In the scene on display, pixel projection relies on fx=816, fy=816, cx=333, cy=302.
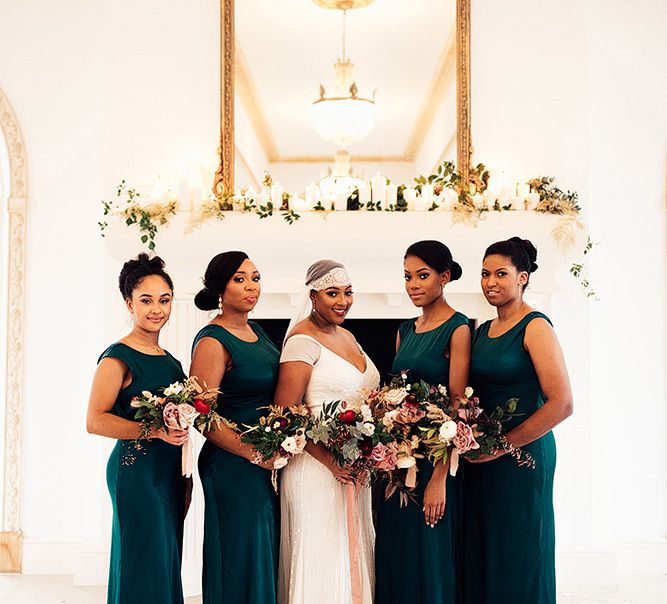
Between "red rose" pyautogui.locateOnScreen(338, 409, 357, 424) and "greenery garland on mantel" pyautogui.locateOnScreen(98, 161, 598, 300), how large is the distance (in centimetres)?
178

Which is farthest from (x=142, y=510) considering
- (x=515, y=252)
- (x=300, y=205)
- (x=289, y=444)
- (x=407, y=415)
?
(x=300, y=205)

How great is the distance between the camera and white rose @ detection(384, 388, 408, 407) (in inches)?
113

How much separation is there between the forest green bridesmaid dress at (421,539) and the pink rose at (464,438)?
27cm

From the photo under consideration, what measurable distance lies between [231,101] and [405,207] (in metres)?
1.25

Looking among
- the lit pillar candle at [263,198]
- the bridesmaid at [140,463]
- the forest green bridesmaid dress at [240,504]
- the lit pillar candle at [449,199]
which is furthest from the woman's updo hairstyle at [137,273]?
the lit pillar candle at [449,199]

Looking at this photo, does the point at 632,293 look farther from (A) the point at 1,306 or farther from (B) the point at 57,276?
(A) the point at 1,306

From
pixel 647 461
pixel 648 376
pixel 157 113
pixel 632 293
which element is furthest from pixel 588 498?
pixel 157 113

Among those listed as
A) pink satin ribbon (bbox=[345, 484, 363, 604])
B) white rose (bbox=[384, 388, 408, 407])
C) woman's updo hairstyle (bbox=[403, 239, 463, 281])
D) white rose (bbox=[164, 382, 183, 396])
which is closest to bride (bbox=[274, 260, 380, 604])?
Answer: pink satin ribbon (bbox=[345, 484, 363, 604])

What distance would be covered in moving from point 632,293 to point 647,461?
3.42 feet

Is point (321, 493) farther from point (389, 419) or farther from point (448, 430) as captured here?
point (448, 430)

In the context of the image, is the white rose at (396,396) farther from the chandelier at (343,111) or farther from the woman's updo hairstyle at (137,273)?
the chandelier at (343,111)

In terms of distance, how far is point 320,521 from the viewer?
→ 3.05 meters

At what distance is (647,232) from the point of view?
5.07m

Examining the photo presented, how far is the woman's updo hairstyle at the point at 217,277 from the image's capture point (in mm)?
3111
